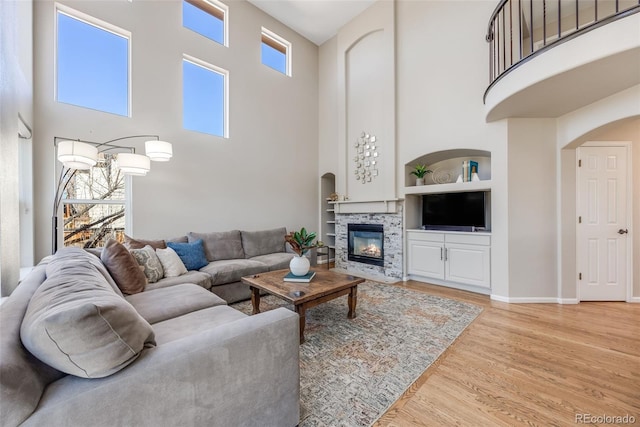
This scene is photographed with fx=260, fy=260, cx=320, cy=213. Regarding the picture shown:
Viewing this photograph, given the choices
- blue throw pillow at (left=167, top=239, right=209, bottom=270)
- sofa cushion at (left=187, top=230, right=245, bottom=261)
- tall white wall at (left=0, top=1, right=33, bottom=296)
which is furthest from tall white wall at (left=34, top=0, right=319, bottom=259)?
tall white wall at (left=0, top=1, right=33, bottom=296)

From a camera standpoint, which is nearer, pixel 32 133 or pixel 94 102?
pixel 32 133

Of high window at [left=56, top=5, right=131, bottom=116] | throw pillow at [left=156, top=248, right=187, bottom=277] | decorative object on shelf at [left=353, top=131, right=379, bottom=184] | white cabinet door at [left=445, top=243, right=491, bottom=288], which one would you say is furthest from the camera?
decorative object on shelf at [left=353, top=131, right=379, bottom=184]

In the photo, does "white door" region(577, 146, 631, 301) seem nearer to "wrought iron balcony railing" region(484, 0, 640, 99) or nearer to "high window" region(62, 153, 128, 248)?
"wrought iron balcony railing" region(484, 0, 640, 99)

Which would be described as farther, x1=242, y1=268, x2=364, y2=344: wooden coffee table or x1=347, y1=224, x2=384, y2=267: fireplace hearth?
x1=347, y1=224, x2=384, y2=267: fireplace hearth

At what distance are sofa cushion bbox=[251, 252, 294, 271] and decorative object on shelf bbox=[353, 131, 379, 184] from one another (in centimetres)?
226

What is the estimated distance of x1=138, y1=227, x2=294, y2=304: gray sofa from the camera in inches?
128

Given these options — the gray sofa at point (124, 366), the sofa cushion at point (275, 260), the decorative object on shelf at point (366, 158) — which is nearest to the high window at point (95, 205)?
the sofa cushion at point (275, 260)

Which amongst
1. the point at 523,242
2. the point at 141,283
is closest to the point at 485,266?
the point at 523,242

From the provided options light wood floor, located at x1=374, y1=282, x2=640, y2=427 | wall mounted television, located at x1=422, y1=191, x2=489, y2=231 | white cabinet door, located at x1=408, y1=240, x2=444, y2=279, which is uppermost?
wall mounted television, located at x1=422, y1=191, x2=489, y2=231

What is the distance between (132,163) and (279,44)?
4.58 m

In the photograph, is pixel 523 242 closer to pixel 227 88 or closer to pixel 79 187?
pixel 227 88

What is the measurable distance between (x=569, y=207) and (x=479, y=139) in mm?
1431

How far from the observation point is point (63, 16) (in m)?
3.24

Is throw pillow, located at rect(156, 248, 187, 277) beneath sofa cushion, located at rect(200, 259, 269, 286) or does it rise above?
above
